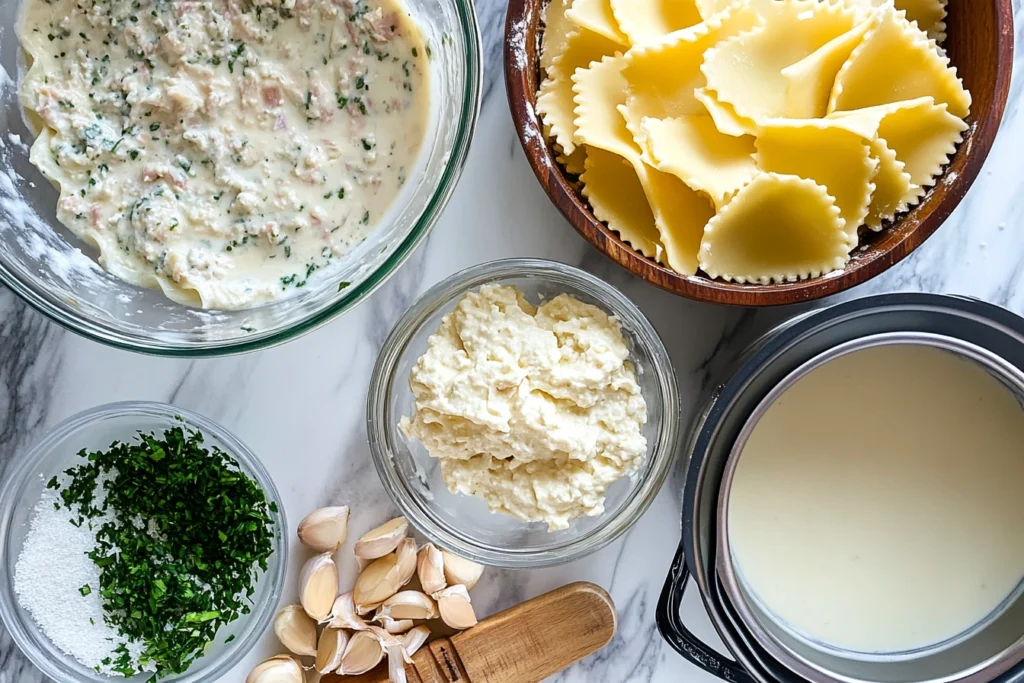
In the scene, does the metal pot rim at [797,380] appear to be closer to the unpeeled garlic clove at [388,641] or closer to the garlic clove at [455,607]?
the garlic clove at [455,607]

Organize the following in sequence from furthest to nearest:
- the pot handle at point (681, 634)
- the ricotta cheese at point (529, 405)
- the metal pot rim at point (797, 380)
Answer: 1. the pot handle at point (681, 634)
2. the ricotta cheese at point (529, 405)
3. the metal pot rim at point (797, 380)

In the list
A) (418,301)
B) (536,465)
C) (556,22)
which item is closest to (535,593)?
(536,465)

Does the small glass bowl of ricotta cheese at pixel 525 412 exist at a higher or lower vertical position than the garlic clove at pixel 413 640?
higher

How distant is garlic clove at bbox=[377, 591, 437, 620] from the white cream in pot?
538 millimetres

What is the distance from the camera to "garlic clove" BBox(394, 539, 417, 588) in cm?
157

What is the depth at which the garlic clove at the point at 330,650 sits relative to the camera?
61.4 inches

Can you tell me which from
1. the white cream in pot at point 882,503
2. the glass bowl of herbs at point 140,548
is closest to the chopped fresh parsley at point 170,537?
the glass bowl of herbs at point 140,548

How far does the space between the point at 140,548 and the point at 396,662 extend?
47cm

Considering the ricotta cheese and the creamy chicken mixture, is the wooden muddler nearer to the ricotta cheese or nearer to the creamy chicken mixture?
the ricotta cheese

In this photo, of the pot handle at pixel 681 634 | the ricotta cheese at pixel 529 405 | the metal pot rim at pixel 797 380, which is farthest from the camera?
the pot handle at pixel 681 634

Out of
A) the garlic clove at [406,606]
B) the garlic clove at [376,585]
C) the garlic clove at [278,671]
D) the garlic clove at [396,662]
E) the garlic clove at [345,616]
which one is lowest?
the garlic clove at [278,671]

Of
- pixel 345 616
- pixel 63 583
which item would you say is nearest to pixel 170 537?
pixel 63 583

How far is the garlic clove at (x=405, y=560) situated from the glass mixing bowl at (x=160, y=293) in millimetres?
481

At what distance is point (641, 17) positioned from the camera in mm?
1386
